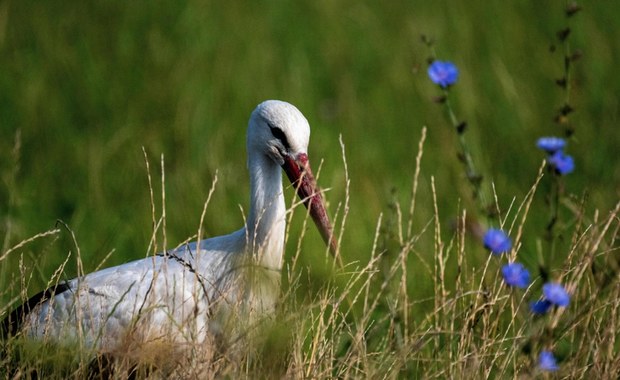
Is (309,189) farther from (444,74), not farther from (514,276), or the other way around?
(514,276)

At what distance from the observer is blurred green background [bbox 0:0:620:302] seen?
5.82 metres

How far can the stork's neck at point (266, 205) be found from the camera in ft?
13.2

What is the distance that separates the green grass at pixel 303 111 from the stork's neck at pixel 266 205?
1.54ft

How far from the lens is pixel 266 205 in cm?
403

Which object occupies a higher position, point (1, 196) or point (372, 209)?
point (1, 196)

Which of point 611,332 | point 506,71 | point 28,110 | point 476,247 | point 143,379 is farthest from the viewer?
point 506,71

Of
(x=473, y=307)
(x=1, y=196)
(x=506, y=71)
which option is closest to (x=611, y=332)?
(x=473, y=307)

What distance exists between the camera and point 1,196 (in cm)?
600

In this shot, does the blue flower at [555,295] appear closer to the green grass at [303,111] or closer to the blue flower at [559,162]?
the blue flower at [559,162]

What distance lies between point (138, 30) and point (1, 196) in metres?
2.19

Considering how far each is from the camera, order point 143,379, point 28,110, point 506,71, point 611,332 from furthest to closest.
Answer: point 506,71 < point 28,110 < point 143,379 < point 611,332

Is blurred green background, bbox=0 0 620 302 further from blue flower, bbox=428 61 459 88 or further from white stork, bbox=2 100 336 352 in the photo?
blue flower, bbox=428 61 459 88

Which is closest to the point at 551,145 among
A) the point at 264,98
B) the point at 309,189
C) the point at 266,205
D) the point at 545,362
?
the point at 545,362

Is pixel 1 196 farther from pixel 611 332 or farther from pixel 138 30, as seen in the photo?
pixel 611 332
